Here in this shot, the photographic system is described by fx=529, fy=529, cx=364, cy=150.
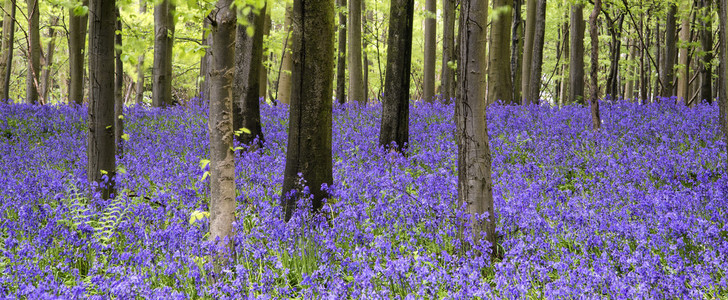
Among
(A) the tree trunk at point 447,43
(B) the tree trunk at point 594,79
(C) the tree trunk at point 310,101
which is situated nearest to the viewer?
(C) the tree trunk at point 310,101

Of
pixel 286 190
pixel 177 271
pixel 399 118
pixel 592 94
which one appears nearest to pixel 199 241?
pixel 177 271

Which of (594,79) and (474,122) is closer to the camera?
(474,122)

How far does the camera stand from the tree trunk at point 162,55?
12.8 metres

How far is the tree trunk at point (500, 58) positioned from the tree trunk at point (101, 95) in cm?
780

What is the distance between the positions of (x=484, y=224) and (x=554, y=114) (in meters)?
6.92

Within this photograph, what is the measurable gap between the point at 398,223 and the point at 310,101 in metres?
1.55

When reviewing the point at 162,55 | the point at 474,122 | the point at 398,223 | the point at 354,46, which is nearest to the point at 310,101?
the point at 398,223

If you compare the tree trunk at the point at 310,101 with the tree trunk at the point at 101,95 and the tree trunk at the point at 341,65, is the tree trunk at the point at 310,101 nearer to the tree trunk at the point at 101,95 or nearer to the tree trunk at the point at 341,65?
the tree trunk at the point at 101,95

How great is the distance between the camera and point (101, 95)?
223 inches

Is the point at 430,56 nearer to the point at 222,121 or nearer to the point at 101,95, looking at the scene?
the point at 101,95

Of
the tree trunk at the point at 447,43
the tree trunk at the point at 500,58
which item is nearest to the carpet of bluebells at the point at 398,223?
the tree trunk at the point at 500,58

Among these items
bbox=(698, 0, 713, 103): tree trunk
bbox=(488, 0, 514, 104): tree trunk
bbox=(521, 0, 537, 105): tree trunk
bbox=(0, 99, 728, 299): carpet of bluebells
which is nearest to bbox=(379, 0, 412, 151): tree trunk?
bbox=(0, 99, 728, 299): carpet of bluebells

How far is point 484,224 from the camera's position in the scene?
4.27 m

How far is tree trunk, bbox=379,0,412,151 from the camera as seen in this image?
26.8ft
